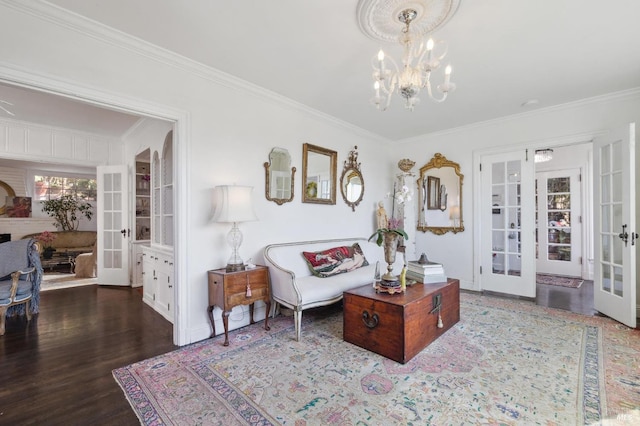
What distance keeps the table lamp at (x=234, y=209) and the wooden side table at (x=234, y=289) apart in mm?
121

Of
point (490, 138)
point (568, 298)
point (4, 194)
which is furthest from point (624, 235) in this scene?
point (4, 194)

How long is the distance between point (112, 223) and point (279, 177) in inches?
137

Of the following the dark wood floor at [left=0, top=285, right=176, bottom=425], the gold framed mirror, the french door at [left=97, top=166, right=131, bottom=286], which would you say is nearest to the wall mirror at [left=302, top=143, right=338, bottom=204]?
the dark wood floor at [left=0, top=285, right=176, bottom=425]

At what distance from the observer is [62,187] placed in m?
7.24

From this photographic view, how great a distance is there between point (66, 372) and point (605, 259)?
5.42 meters

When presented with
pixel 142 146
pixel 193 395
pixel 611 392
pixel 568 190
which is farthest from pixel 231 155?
pixel 568 190

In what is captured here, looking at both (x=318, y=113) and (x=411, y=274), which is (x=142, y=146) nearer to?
(x=318, y=113)

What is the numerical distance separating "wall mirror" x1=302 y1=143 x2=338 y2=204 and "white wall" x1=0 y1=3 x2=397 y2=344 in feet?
0.32

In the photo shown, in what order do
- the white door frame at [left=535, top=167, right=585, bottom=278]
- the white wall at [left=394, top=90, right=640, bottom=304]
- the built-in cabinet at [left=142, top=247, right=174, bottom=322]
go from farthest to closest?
the white door frame at [left=535, top=167, right=585, bottom=278] → the white wall at [left=394, top=90, right=640, bottom=304] → the built-in cabinet at [left=142, top=247, right=174, bottom=322]

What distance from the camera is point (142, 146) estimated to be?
4605mm

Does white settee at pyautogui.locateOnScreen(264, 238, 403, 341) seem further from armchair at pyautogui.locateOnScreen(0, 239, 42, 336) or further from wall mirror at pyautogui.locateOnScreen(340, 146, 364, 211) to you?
armchair at pyautogui.locateOnScreen(0, 239, 42, 336)

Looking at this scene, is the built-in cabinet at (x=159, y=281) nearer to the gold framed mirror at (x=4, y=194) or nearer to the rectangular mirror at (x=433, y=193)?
the rectangular mirror at (x=433, y=193)

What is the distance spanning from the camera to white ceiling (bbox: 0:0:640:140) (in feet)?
6.64

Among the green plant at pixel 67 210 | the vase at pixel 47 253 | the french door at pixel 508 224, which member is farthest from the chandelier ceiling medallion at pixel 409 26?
the green plant at pixel 67 210
